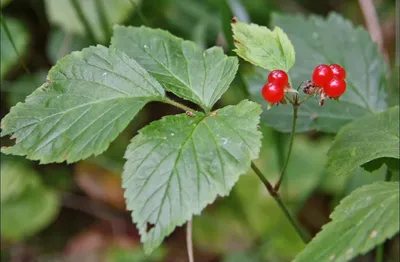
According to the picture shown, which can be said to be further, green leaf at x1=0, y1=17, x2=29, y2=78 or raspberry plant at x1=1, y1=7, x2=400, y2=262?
green leaf at x1=0, y1=17, x2=29, y2=78

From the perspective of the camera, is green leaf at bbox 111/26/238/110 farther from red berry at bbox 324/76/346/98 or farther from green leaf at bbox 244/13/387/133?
green leaf at bbox 244/13/387/133

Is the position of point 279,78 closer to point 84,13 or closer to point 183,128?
point 183,128

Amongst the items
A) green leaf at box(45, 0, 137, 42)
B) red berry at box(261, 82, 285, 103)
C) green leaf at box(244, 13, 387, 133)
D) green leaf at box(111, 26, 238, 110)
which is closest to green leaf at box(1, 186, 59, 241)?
green leaf at box(45, 0, 137, 42)

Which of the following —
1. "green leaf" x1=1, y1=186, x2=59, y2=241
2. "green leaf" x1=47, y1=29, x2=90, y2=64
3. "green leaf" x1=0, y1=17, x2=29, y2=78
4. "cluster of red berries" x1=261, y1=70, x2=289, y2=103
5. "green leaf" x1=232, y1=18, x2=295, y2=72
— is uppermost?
"green leaf" x1=232, y1=18, x2=295, y2=72

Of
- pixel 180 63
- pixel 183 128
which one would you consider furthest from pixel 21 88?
pixel 183 128

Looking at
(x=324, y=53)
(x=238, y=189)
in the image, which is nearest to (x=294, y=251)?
(x=238, y=189)

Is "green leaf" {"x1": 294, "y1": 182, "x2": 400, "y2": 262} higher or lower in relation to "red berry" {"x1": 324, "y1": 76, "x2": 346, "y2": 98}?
lower

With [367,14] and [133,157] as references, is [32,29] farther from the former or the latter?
[133,157]

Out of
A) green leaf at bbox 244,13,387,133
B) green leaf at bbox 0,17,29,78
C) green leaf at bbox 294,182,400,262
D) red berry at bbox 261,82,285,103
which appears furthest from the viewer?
green leaf at bbox 0,17,29,78
